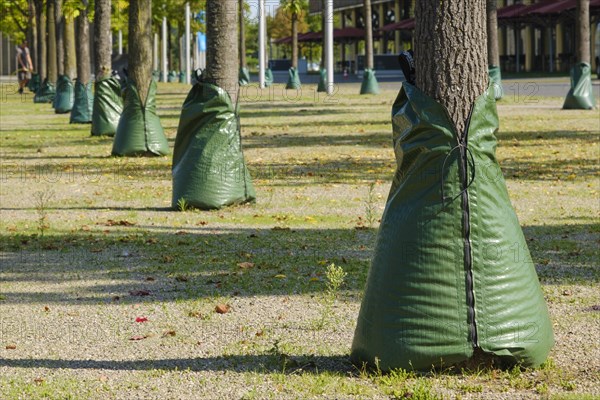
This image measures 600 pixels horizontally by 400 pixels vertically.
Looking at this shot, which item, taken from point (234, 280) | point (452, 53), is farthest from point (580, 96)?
point (452, 53)

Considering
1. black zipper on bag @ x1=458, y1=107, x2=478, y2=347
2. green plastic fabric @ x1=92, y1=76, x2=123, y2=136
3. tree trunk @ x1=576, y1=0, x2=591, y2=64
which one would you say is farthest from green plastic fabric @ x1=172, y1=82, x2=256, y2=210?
tree trunk @ x1=576, y1=0, x2=591, y2=64

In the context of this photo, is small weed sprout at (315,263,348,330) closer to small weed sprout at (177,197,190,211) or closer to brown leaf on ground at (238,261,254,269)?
brown leaf on ground at (238,261,254,269)

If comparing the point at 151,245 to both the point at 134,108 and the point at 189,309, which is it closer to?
the point at 189,309

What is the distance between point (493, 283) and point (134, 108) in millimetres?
13195

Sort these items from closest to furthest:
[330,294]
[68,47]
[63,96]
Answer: [330,294] < [68,47] < [63,96]

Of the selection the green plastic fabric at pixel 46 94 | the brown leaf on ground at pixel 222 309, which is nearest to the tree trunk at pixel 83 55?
the green plastic fabric at pixel 46 94

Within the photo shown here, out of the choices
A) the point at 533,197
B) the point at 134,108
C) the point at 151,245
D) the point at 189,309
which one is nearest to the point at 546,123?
the point at 134,108

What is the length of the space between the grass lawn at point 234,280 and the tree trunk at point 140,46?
1.26 m

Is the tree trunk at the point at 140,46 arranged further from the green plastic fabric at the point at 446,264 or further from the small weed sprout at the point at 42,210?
the green plastic fabric at the point at 446,264

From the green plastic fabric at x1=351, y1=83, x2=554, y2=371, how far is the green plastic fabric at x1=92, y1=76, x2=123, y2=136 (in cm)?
1804

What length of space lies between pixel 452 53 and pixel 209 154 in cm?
662

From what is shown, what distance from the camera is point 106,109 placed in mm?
24031

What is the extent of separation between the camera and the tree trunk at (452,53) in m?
6.00

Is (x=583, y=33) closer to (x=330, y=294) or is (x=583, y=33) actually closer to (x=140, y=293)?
(x=330, y=294)
